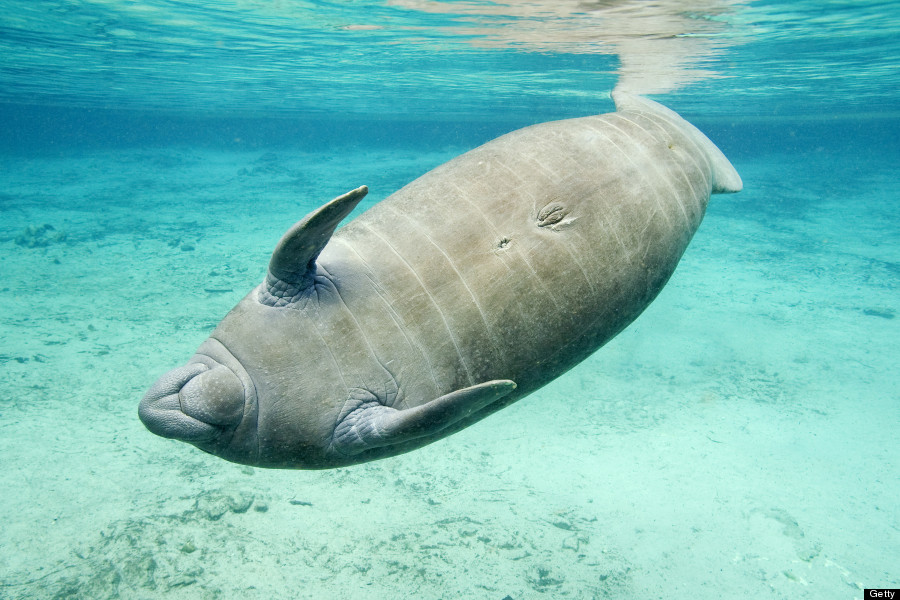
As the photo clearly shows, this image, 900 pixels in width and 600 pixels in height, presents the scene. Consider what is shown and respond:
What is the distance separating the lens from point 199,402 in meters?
2.24

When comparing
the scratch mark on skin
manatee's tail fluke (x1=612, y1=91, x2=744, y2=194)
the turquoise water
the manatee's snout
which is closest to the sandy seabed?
the turquoise water

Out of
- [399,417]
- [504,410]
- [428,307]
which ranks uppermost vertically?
[428,307]

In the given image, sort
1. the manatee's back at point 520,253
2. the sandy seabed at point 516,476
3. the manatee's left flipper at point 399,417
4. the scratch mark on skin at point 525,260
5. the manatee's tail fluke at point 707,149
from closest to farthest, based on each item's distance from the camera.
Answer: the manatee's left flipper at point 399,417
the manatee's back at point 520,253
the scratch mark on skin at point 525,260
the manatee's tail fluke at point 707,149
the sandy seabed at point 516,476

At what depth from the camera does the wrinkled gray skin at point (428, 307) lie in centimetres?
230

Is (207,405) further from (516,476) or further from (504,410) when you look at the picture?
(504,410)

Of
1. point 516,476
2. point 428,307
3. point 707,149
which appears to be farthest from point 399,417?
point 516,476

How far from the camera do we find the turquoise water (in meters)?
5.10

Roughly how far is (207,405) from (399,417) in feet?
2.81

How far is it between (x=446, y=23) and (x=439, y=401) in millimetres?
14878

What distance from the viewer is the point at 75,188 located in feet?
74.8

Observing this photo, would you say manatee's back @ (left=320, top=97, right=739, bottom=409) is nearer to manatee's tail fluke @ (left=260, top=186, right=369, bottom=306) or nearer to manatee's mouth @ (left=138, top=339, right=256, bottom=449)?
manatee's tail fluke @ (left=260, top=186, right=369, bottom=306)

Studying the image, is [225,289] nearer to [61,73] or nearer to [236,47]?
[236,47]

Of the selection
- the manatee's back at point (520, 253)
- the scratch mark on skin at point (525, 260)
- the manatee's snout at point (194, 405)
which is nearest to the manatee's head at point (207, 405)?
the manatee's snout at point (194, 405)

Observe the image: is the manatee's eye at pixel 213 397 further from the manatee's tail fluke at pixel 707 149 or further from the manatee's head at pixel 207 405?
the manatee's tail fluke at pixel 707 149
